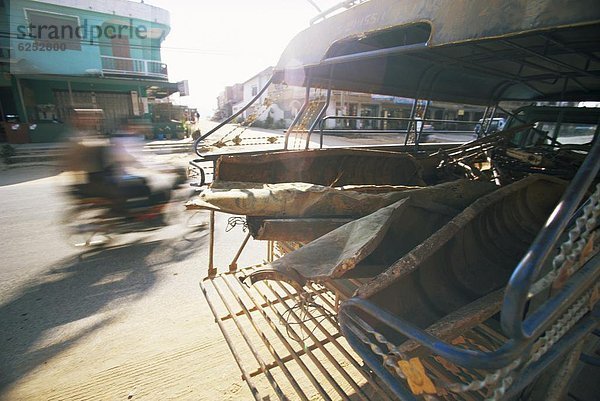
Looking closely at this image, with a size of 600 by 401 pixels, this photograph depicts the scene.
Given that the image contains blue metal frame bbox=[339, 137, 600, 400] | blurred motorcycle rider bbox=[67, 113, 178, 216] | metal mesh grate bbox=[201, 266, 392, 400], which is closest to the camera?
blue metal frame bbox=[339, 137, 600, 400]

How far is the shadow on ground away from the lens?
8.50 ft

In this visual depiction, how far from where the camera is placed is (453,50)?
13.2 feet

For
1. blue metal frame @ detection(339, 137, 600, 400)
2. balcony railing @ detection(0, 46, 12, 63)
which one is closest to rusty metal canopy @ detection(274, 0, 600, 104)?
blue metal frame @ detection(339, 137, 600, 400)

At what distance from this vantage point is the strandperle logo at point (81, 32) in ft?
50.4

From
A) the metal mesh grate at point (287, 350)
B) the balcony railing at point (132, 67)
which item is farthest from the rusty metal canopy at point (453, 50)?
the balcony railing at point (132, 67)

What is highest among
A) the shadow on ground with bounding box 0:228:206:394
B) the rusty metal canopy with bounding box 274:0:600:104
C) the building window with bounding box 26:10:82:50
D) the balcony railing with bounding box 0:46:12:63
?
the building window with bounding box 26:10:82:50

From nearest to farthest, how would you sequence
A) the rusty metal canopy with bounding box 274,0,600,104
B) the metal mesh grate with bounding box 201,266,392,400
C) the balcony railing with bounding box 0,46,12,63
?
the rusty metal canopy with bounding box 274,0,600,104 → the metal mesh grate with bounding box 201,266,392,400 → the balcony railing with bounding box 0,46,12,63

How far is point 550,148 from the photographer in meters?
4.71

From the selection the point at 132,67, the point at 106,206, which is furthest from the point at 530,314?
the point at 132,67

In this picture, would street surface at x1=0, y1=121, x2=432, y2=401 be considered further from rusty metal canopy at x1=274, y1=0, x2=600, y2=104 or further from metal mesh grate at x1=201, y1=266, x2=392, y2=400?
rusty metal canopy at x1=274, y1=0, x2=600, y2=104

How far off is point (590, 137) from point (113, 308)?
7.22 metres

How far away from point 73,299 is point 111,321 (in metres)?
0.74

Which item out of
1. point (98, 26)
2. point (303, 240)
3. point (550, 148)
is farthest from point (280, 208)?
point (98, 26)

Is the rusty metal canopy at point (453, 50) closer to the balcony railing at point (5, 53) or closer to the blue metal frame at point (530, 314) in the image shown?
the blue metal frame at point (530, 314)
